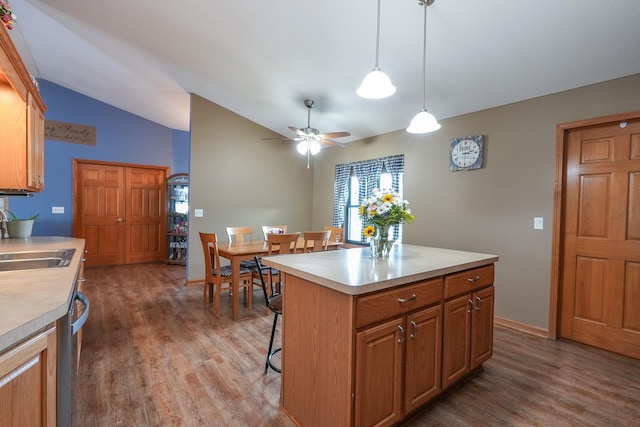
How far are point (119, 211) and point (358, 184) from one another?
4.71 m

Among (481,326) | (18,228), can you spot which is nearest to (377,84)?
(481,326)

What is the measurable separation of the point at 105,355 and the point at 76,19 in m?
3.46

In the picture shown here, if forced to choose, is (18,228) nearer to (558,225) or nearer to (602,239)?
(558,225)

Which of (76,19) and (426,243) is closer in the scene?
(76,19)

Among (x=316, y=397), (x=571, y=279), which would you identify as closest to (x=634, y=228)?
(x=571, y=279)

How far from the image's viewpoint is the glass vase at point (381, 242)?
2.16 metres

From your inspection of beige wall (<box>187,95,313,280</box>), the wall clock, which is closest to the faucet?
beige wall (<box>187,95,313,280</box>)

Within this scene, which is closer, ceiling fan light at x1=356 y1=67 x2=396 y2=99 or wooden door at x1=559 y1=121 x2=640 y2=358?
ceiling fan light at x1=356 y1=67 x2=396 y2=99

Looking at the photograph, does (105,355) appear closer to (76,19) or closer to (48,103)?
(76,19)

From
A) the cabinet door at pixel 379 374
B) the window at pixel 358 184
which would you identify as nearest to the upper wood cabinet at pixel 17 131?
the cabinet door at pixel 379 374

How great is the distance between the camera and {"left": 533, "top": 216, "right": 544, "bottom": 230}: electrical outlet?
2.93m

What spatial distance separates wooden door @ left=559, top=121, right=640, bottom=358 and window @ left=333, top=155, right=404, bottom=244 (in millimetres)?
1898

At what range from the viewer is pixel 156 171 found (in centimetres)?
623

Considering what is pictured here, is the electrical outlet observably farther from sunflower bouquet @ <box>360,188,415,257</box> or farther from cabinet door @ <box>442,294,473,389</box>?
sunflower bouquet @ <box>360,188,415,257</box>
